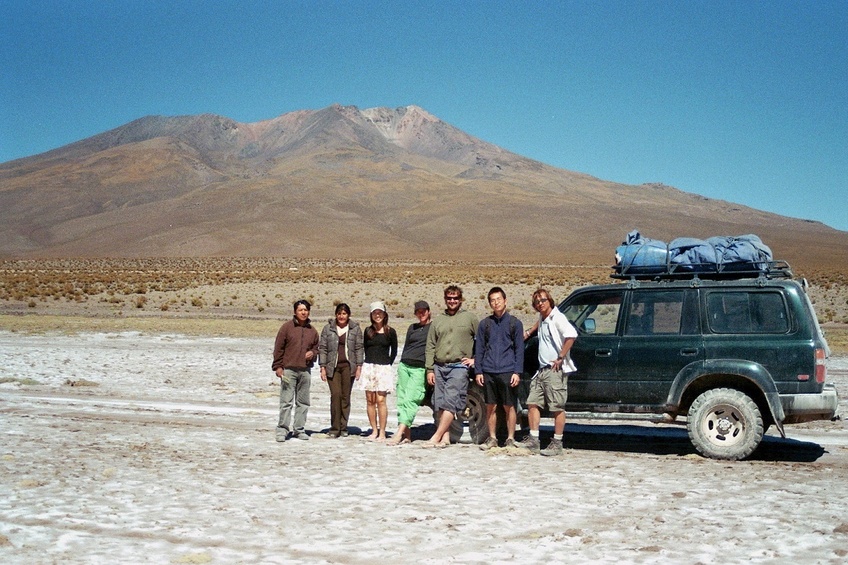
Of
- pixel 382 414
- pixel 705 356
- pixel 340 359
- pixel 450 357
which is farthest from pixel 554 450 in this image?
pixel 340 359

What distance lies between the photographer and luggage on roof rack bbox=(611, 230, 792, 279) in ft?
31.0

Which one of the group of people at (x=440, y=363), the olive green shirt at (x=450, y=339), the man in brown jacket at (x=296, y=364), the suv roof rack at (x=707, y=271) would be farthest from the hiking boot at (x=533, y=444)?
the man in brown jacket at (x=296, y=364)

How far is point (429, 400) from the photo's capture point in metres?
10.7

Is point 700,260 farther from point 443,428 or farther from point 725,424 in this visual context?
point 443,428

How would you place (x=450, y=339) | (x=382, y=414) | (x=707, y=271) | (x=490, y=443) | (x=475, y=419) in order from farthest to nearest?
(x=382, y=414)
(x=475, y=419)
(x=490, y=443)
(x=450, y=339)
(x=707, y=271)

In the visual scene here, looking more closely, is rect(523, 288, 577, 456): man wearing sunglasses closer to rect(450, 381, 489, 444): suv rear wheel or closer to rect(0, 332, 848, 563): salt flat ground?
rect(0, 332, 848, 563): salt flat ground

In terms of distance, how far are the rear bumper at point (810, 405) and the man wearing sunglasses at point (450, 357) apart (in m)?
3.40

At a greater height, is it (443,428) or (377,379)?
(377,379)

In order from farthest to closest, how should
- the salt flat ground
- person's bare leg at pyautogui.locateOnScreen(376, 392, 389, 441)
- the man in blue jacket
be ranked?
1. person's bare leg at pyautogui.locateOnScreen(376, 392, 389, 441)
2. the man in blue jacket
3. the salt flat ground

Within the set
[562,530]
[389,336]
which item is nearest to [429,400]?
[389,336]

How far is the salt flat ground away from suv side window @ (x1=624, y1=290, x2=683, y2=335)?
1.43 meters

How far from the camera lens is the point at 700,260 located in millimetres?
9625


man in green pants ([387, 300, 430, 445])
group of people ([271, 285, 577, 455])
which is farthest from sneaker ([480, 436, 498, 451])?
Result: man in green pants ([387, 300, 430, 445])

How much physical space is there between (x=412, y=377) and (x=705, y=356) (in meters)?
3.39
